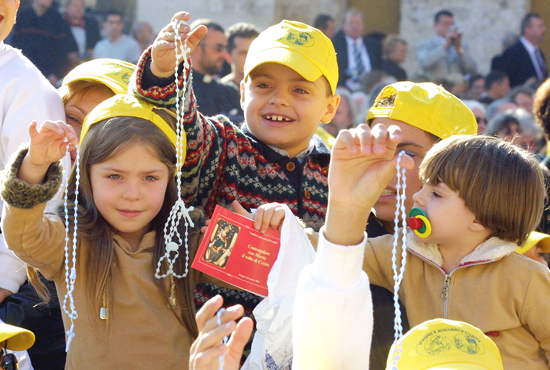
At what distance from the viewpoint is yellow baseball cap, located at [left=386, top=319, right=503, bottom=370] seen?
6.30ft

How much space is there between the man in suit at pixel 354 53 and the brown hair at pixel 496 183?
730 cm

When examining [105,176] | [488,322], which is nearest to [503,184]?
[488,322]

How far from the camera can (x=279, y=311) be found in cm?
242

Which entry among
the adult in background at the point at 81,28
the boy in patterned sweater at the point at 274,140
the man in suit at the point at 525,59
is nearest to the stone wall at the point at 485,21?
the man in suit at the point at 525,59

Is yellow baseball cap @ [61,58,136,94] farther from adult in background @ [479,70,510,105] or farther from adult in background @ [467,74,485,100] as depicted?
adult in background @ [467,74,485,100]

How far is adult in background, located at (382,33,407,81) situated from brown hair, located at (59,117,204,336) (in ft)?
24.3

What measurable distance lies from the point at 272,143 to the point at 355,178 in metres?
1.11

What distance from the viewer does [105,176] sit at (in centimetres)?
271

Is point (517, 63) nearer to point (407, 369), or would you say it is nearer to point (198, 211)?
point (198, 211)

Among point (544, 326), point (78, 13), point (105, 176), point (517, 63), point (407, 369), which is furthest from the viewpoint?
point (517, 63)

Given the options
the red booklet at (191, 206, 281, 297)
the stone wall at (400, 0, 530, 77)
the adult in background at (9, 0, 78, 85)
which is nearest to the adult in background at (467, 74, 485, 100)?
the stone wall at (400, 0, 530, 77)

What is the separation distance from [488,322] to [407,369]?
63 cm

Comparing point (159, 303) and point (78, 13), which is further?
point (78, 13)

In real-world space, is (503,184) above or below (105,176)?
above
